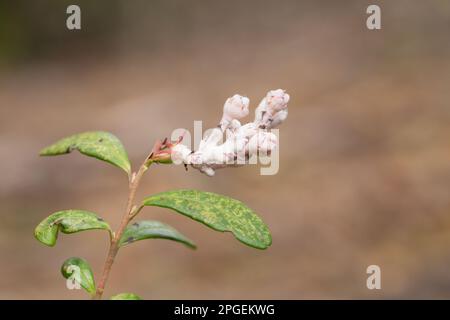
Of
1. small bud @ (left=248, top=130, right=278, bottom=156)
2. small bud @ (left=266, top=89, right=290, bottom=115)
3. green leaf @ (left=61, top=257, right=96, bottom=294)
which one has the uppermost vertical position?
small bud @ (left=266, top=89, right=290, bottom=115)

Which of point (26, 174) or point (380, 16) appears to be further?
point (380, 16)

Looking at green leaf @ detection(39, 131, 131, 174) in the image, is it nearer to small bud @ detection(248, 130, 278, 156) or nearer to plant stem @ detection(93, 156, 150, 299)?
plant stem @ detection(93, 156, 150, 299)

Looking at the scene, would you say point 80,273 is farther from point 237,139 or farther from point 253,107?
point 253,107

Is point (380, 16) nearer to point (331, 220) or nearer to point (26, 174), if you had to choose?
point (331, 220)

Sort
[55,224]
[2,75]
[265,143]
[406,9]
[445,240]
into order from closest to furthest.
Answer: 1. [265,143]
2. [55,224]
3. [445,240]
4. [406,9]
5. [2,75]

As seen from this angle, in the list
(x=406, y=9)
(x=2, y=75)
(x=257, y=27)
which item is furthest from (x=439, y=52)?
(x=2, y=75)

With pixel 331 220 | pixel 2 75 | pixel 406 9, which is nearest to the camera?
pixel 331 220

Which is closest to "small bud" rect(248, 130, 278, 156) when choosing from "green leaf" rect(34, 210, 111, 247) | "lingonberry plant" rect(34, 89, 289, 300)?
"lingonberry plant" rect(34, 89, 289, 300)
